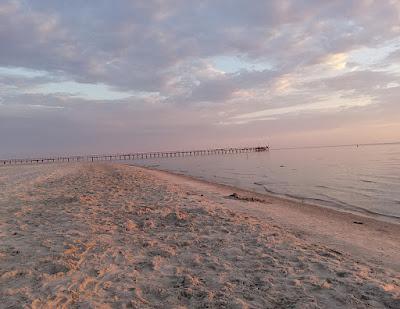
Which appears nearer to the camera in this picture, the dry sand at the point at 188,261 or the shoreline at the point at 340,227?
the dry sand at the point at 188,261

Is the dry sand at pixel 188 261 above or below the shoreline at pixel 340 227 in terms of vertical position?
above

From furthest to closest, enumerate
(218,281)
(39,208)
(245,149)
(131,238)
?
(245,149)
(39,208)
(131,238)
(218,281)

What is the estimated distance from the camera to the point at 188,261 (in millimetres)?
6137

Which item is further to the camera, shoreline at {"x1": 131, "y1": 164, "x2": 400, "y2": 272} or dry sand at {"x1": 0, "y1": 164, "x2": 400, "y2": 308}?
shoreline at {"x1": 131, "y1": 164, "x2": 400, "y2": 272}

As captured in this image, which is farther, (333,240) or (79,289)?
(333,240)

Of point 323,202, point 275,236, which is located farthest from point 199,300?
point 323,202

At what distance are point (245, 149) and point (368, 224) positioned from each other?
551ft

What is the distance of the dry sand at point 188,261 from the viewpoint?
4586 mm

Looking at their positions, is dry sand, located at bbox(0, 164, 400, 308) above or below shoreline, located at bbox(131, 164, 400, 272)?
above

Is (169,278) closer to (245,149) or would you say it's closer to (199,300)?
(199,300)

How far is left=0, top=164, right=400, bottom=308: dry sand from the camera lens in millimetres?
4586

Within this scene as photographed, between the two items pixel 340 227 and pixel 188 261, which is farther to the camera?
pixel 340 227

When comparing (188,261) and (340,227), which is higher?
(188,261)

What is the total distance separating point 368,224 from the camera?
11.5 m
